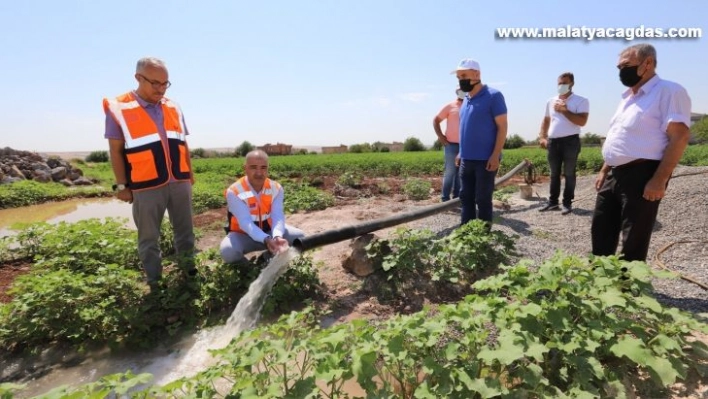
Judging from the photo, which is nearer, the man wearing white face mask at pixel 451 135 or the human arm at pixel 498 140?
the human arm at pixel 498 140

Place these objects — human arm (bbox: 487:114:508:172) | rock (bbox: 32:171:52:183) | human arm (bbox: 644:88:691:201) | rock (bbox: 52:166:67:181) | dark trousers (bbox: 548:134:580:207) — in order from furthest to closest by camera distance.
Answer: rock (bbox: 52:166:67:181)
rock (bbox: 32:171:52:183)
dark trousers (bbox: 548:134:580:207)
human arm (bbox: 487:114:508:172)
human arm (bbox: 644:88:691:201)

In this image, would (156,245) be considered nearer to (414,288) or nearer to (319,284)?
(319,284)

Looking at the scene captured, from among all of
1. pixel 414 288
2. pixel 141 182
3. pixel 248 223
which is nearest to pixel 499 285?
pixel 414 288

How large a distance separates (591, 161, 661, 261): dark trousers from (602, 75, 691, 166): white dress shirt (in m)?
0.11

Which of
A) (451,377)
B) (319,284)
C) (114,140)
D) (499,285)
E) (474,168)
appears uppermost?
(114,140)

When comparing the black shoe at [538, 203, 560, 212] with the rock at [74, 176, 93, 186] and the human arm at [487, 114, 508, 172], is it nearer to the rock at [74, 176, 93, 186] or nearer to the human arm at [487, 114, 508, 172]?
the human arm at [487, 114, 508, 172]

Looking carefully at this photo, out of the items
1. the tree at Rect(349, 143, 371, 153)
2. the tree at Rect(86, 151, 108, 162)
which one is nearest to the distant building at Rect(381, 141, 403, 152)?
the tree at Rect(349, 143, 371, 153)

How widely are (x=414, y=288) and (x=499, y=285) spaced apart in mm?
1355

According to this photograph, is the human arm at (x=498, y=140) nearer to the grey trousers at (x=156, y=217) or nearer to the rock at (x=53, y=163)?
the grey trousers at (x=156, y=217)

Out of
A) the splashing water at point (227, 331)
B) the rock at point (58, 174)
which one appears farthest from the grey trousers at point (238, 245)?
the rock at point (58, 174)

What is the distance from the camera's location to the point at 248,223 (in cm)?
378

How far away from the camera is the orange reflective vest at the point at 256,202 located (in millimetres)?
3869

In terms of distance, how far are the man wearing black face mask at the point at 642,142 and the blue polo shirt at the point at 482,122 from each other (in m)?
1.30

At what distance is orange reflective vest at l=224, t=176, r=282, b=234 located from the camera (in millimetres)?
3869
